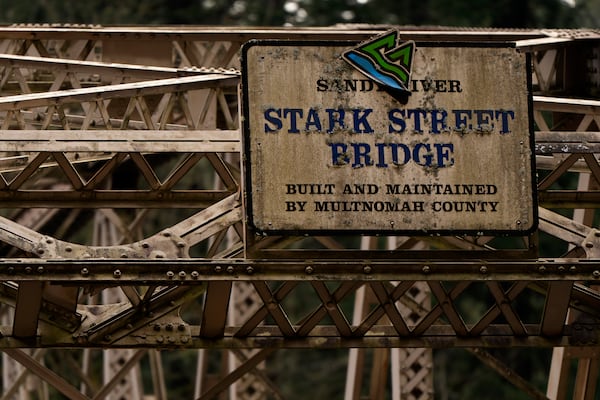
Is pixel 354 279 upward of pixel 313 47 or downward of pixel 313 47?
downward

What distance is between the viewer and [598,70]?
23.2m

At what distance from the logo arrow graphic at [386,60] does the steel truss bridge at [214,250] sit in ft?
4.36

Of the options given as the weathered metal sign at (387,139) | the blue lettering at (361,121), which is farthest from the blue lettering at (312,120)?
the blue lettering at (361,121)

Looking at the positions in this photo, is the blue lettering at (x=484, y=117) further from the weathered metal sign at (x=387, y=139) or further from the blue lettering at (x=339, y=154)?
the blue lettering at (x=339, y=154)

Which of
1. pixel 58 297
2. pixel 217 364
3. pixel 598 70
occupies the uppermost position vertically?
pixel 598 70

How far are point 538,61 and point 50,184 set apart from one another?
28.6 ft

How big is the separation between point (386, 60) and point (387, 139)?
0.71 m

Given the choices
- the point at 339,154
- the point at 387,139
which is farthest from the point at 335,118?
the point at 387,139

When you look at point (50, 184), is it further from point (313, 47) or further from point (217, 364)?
point (217, 364)

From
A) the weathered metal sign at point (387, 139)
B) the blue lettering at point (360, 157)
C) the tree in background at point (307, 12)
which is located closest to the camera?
the weathered metal sign at point (387, 139)

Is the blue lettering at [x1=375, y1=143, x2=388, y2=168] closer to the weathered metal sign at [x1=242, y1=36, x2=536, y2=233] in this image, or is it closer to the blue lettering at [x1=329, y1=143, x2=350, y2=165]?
the weathered metal sign at [x1=242, y1=36, x2=536, y2=233]

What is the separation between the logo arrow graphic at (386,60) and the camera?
17609mm

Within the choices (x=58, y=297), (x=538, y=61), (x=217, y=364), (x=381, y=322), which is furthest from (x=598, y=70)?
(x=217, y=364)

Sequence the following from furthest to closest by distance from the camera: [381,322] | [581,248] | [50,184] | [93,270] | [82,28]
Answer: [50,184]
[381,322]
[82,28]
[581,248]
[93,270]
